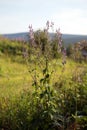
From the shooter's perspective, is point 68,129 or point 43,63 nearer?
point 68,129

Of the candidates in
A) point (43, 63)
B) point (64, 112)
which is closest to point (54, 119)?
point (64, 112)

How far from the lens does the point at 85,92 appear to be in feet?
20.4

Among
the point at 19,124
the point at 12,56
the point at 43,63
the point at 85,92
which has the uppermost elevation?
→ the point at 43,63

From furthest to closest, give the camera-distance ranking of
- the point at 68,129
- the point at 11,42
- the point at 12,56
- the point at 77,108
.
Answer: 1. the point at 11,42
2. the point at 12,56
3. the point at 77,108
4. the point at 68,129

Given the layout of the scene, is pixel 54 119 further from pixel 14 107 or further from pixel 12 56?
pixel 12 56

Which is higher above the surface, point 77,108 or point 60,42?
point 60,42

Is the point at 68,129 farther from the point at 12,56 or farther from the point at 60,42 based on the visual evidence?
the point at 12,56

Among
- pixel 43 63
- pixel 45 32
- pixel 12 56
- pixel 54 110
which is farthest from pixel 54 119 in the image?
pixel 12 56

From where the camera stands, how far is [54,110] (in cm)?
554

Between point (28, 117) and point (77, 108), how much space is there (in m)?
0.94

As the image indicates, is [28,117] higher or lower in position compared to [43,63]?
lower


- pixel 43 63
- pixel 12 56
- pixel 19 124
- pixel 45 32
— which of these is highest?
pixel 45 32

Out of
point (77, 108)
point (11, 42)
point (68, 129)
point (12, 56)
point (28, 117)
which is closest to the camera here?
point (68, 129)

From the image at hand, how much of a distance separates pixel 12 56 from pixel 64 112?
13.9 meters
